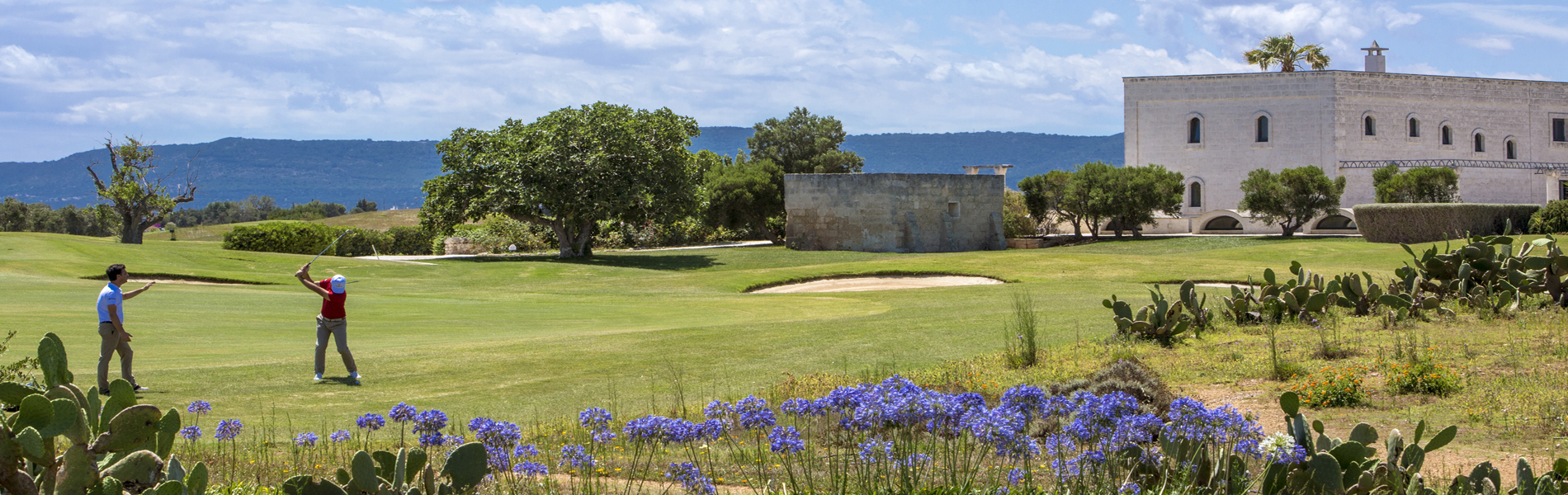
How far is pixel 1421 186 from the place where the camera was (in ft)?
172

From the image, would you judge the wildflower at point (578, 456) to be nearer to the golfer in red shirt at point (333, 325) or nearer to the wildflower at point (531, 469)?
the wildflower at point (531, 469)

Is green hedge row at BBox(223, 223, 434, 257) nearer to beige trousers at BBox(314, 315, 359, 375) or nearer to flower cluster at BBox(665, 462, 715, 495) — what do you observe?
beige trousers at BBox(314, 315, 359, 375)

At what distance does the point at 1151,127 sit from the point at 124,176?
178ft

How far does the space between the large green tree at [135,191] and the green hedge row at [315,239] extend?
2.71 metres

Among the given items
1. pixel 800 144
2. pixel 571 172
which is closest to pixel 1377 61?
pixel 800 144

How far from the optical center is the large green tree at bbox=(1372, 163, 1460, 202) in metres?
52.0

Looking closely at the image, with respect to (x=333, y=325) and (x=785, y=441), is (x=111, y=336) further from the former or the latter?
(x=785, y=441)

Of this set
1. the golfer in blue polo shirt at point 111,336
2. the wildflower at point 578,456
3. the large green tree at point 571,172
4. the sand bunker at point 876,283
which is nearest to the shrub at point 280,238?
the large green tree at point 571,172

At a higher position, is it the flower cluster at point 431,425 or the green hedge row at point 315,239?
the green hedge row at point 315,239

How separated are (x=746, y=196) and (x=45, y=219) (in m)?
47.8

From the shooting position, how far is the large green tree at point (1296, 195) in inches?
1939

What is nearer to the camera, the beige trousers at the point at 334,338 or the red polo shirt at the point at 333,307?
the beige trousers at the point at 334,338

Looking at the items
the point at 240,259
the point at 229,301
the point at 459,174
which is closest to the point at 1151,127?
the point at 459,174

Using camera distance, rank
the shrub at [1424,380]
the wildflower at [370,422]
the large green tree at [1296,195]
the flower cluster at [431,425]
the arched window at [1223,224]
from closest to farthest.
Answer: the flower cluster at [431,425], the wildflower at [370,422], the shrub at [1424,380], the large green tree at [1296,195], the arched window at [1223,224]
